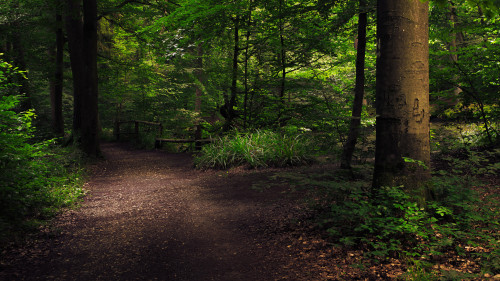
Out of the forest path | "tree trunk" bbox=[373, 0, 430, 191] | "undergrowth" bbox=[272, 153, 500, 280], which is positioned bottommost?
the forest path

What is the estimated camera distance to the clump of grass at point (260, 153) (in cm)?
816

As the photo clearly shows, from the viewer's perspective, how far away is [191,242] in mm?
4125

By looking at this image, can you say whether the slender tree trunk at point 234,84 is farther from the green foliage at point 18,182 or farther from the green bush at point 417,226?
the green bush at point 417,226

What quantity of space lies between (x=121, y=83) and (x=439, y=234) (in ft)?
64.1

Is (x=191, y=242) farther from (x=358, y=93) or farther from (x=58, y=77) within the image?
(x=58, y=77)

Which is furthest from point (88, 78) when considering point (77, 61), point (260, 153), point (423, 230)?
point (423, 230)

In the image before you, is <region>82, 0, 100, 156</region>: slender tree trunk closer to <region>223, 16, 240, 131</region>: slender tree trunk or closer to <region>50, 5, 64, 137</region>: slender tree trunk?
<region>50, 5, 64, 137</region>: slender tree trunk

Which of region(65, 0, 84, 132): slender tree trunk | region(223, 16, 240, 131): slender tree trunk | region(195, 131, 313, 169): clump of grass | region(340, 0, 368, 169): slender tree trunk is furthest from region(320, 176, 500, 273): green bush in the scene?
region(65, 0, 84, 132): slender tree trunk

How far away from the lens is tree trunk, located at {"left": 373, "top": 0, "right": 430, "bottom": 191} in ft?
11.6

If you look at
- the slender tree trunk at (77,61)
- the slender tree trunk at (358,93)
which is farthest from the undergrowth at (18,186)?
the slender tree trunk at (77,61)

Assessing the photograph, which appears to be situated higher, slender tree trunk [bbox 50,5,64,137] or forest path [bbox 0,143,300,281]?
slender tree trunk [bbox 50,5,64,137]

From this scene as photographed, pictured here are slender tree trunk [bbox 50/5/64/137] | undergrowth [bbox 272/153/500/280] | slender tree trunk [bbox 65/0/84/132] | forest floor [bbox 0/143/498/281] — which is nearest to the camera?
undergrowth [bbox 272/153/500/280]

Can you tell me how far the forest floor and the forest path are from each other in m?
0.01

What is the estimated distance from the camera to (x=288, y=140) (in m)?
8.69
